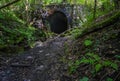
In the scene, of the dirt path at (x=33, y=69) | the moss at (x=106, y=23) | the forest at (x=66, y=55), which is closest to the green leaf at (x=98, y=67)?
the forest at (x=66, y=55)

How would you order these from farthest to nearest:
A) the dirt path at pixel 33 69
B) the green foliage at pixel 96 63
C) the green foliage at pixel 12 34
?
the green foliage at pixel 12 34, the dirt path at pixel 33 69, the green foliage at pixel 96 63

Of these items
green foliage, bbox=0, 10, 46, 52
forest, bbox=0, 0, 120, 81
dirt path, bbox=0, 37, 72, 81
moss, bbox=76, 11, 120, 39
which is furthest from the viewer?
green foliage, bbox=0, 10, 46, 52

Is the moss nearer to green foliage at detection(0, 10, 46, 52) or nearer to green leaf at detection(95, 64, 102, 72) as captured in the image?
green leaf at detection(95, 64, 102, 72)

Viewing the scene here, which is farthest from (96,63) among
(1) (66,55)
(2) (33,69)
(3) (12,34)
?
(3) (12,34)

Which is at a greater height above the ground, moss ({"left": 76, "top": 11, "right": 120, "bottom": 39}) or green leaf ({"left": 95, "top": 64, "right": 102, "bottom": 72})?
moss ({"left": 76, "top": 11, "right": 120, "bottom": 39})

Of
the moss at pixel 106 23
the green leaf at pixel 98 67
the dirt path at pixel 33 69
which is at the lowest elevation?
the dirt path at pixel 33 69

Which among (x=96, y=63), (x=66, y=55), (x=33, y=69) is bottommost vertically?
(x=33, y=69)

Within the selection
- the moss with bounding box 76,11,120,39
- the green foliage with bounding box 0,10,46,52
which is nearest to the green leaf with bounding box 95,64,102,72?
the moss with bounding box 76,11,120,39

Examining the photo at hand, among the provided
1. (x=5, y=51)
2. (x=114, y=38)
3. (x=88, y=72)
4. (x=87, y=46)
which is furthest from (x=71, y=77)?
(x=5, y=51)

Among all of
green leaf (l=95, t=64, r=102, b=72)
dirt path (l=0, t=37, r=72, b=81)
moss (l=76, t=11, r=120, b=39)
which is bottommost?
dirt path (l=0, t=37, r=72, b=81)

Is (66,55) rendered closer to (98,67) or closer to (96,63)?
(96,63)

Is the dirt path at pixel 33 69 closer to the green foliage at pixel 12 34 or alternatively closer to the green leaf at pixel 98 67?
the green leaf at pixel 98 67

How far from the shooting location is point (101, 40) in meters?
7.02

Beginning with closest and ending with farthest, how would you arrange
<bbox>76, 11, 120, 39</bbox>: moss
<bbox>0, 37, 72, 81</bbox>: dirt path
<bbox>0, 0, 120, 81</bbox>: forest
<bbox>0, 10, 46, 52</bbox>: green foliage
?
<bbox>0, 0, 120, 81</bbox>: forest → <bbox>0, 37, 72, 81</bbox>: dirt path → <bbox>76, 11, 120, 39</bbox>: moss → <bbox>0, 10, 46, 52</bbox>: green foliage
